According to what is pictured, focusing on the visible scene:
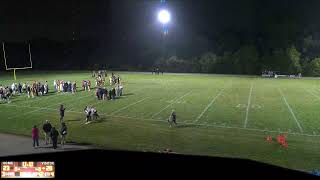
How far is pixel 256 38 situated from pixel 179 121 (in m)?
64.7

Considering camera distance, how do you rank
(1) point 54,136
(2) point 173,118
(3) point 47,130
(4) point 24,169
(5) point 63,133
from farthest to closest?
(2) point 173,118 → (3) point 47,130 → (5) point 63,133 → (1) point 54,136 → (4) point 24,169

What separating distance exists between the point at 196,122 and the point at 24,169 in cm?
2024

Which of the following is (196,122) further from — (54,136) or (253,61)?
(253,61)

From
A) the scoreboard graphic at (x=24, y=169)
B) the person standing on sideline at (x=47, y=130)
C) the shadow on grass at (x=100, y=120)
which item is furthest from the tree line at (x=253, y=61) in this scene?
the scoreboard graphic at (x=24, y=169)

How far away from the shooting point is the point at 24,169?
640cm

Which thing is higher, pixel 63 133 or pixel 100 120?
pixel 63 133

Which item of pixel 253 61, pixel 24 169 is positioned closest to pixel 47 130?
pixel 24 169

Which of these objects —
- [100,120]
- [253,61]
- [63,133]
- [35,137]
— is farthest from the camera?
[253,61]

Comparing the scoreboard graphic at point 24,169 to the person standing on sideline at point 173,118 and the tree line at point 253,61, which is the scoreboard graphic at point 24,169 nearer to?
the person standing on sideline at point 173,118

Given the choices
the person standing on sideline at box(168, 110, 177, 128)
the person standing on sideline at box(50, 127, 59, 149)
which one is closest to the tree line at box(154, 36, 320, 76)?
the person standing on sideline at box(168, 110, 177, 128)

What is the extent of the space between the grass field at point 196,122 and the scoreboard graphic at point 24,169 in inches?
513

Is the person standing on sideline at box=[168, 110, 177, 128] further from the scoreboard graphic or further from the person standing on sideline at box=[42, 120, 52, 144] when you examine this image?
the scoreboard graphic

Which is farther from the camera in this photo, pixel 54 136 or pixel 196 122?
pixel 196 122

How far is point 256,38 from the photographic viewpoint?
87.2 m
